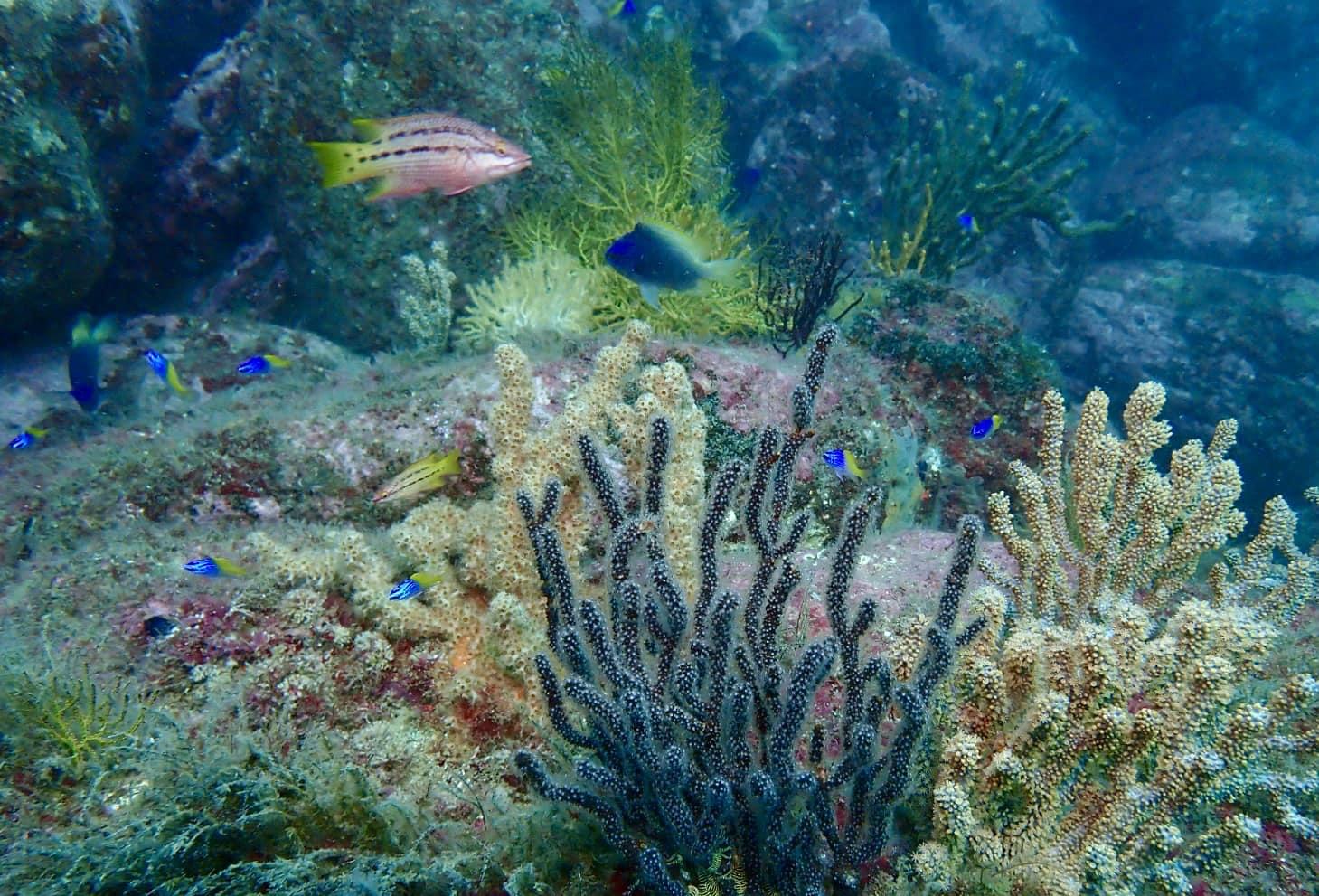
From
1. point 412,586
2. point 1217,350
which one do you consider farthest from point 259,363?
point 1217,350

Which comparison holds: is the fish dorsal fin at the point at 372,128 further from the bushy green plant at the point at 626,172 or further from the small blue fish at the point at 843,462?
the small blue fish at the point at 843,462

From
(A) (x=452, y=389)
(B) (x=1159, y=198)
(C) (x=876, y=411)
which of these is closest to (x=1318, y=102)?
(B) (x=1159, y=198)

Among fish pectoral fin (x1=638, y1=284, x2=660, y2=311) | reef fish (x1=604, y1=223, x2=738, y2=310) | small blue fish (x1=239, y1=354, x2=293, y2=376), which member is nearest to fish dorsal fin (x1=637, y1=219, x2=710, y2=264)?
reef fish (x1=604, y1=223, x2=738, y2=310)

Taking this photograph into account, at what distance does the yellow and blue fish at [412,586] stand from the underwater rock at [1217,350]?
11591mm

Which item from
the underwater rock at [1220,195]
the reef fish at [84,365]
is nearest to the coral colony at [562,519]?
the reef fish at [84,365]

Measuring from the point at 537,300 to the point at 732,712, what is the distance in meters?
4.19

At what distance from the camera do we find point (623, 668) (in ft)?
6.87

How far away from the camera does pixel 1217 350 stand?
35.3 feet

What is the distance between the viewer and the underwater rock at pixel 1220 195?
42.1ft

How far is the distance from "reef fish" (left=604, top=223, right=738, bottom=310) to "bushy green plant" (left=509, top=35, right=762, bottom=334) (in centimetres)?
122

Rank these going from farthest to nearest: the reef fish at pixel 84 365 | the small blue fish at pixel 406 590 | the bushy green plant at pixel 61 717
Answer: the reef fish at pixel 84 365 → the small blue fish at pixel 406 590 → the bushy green plant at pixel 61 717

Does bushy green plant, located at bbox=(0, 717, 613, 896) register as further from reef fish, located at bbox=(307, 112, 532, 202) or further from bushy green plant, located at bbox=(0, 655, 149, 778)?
reef fish, located at bbox=(307, 112, 532, 202)

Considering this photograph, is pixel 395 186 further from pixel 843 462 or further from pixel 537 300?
pixel 843 462

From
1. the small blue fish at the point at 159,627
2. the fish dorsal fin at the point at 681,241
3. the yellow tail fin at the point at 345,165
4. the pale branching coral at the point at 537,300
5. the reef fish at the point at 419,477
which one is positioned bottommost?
the small blue fish at the point at 159,627
